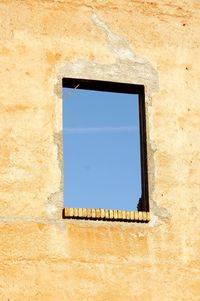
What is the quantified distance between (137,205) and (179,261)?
767 mm

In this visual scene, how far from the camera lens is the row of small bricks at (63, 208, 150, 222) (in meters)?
8.81

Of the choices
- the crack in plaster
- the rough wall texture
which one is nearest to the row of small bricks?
the rough wall texture

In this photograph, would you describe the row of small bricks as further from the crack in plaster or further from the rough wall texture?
the crack in plaster

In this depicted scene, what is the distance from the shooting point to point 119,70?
31.1 feet

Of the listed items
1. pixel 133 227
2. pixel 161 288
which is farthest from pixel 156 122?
pixel 161 288

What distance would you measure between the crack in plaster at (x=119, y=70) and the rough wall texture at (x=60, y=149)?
1cm

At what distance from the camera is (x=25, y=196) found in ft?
28.7

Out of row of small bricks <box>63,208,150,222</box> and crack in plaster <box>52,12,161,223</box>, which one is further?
crack in plaster <box>52,12,161,223</box>

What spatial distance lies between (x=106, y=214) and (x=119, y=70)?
1.64m

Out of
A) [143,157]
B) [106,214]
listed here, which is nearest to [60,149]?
[106,214]

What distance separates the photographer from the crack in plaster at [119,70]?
30.5 ft

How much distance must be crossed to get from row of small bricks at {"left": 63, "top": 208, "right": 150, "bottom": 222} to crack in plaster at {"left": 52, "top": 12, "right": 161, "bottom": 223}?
28 centimetres

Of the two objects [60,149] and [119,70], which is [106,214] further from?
[119,70]

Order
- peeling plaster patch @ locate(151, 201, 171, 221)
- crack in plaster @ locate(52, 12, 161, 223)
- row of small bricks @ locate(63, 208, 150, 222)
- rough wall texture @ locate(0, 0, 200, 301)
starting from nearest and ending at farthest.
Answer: rough wall texture @ locate(0, 0, 200, 301) → row of small bricks @ locate(63, 208, 150, 222) → peeling plaster patch @ locate(151, 201, 171, 221) → crack in plaster @ locate(52, 12, 161, 223)
